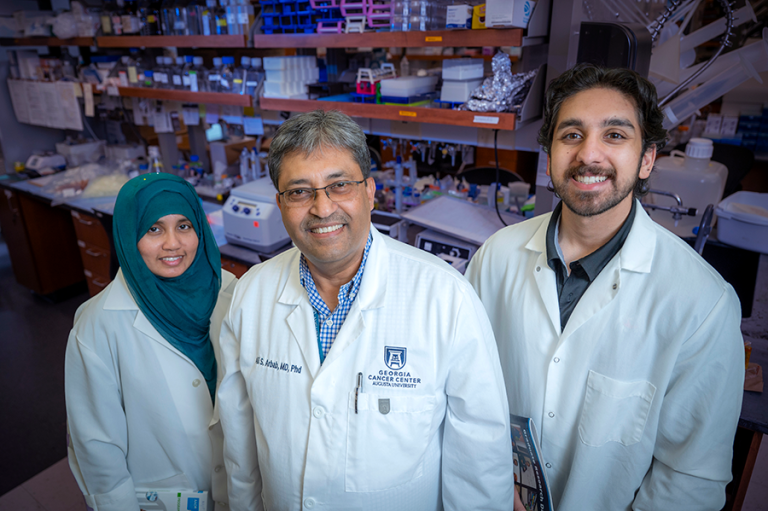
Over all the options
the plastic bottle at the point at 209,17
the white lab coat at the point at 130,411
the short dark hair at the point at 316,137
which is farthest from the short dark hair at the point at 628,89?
the plastic bottle at the point at 209,17

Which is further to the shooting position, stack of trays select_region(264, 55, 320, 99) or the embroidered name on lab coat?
stack of trays select_region(264, 55, 320, 99)

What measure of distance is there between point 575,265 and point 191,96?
3.06m

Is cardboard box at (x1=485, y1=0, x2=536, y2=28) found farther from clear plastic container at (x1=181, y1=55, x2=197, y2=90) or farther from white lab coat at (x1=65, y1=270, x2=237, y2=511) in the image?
clear plastic container at (x1=181, y1=55, x2=197, y2=90)

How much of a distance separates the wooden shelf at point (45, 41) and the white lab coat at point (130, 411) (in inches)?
140

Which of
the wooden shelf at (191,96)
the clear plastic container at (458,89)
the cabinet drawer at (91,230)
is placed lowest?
the cabinet drawer at (91,230)

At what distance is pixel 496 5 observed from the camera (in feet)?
6.75

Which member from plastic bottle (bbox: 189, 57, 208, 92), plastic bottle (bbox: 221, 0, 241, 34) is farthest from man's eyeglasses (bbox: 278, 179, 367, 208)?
plastic bottle (bbox: 189, 57, 208, 92)

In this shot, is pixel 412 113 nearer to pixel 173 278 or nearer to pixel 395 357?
pixel 173 278

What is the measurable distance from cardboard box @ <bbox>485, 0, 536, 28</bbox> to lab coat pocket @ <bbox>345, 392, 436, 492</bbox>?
5.56 feet

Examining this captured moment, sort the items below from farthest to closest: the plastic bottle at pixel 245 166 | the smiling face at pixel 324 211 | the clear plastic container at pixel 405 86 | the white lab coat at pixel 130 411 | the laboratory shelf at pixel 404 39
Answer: the plastic bottle at pixel 245 166, the clear plastic container at pixel 405 86, the laboratory shelf at pixel 404 39, the white lab coat at pixel 130 411, the smiling face at pixel 324 211

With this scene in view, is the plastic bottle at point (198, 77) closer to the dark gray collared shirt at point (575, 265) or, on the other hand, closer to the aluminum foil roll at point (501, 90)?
the aluminum foil roll at point (501, 90)

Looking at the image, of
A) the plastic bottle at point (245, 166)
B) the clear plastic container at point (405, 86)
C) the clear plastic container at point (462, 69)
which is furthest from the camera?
the plastic bottle at point (245, 166)

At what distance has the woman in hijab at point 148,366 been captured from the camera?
52.2 inches

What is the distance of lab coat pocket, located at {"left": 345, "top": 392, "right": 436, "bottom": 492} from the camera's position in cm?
109
